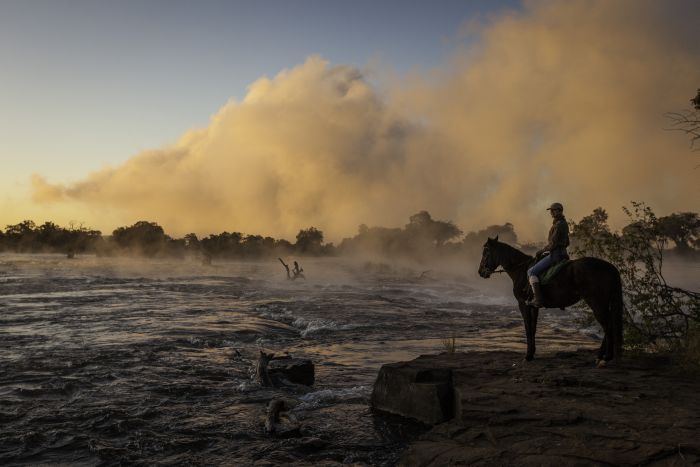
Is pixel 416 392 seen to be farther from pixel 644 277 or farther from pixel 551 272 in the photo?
pixel 644 277

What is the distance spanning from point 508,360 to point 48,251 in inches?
7033

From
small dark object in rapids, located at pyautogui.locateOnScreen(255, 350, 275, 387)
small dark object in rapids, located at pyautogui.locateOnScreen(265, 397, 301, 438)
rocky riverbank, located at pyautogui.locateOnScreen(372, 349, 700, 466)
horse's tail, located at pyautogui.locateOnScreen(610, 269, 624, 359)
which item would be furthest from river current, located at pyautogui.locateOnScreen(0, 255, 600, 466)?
horse's tail, located at pyautogui.locateOnScreen(610, 269, 624, 359)

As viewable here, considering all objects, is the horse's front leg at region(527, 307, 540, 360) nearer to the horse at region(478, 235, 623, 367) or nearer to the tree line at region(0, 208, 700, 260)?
the horse at region(478, 235, 623, 367)

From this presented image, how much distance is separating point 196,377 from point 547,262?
9.36 meters

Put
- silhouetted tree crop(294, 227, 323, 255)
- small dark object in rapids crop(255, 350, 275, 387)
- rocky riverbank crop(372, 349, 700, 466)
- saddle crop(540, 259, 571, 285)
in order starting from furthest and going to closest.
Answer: silhouetted tree crop(294, 227, 323, 255), small dark object in rapids crop(255, 350, 275, 387), saddle crop(540, 259, 571, 285), rocky riverbank crop(372, 349, 700, 466)

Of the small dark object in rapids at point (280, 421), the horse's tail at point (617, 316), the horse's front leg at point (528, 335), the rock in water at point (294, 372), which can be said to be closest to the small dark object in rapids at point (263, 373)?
the rock in water at point (294, 372)

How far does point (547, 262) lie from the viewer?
10289 mm

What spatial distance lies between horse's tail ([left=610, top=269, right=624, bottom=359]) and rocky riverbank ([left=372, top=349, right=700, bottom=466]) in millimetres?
335

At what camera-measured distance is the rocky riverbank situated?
5621mm

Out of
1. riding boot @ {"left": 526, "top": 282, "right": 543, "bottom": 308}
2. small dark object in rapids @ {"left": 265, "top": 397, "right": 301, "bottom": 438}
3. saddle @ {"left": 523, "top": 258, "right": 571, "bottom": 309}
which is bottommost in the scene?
small dark object in rapids @ {"left": 265, "top": 397, "right": 301, "bottom": 438}

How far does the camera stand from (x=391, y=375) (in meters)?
8.93

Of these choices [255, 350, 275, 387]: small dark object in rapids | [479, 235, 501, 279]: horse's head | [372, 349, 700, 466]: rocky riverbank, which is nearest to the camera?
[372, 349, 700, 466]: rocky riverbank

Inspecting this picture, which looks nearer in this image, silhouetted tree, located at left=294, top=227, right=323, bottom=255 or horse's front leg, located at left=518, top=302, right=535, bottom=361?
horse's front leg, located at left=518, top=302, right=535, bottom=361

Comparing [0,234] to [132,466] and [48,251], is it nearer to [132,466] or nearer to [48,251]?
[48,251]
